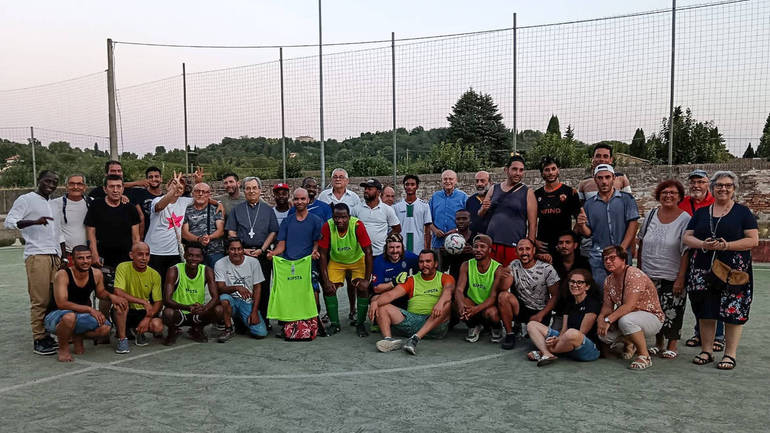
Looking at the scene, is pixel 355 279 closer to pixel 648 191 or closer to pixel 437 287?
pixel 437 287

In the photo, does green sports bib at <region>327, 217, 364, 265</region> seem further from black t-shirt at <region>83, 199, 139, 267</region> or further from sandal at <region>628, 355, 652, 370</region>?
sandal at <region>628, 355, 652, 370</region>

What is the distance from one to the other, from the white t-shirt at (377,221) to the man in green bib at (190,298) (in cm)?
185

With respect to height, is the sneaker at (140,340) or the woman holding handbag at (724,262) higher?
the woman holding handbag at (724,262)

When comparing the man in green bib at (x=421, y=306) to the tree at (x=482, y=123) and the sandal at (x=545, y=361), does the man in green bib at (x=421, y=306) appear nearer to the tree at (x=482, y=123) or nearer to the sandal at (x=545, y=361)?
the sandal at (x=545, y=361)

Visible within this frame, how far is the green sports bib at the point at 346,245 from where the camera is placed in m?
6.52

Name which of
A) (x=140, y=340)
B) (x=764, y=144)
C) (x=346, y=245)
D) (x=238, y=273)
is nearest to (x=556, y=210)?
(x=346, y=245)

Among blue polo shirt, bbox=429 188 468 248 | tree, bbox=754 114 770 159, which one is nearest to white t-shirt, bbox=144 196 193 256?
blue polo shirt, bbox=429 188 468 248

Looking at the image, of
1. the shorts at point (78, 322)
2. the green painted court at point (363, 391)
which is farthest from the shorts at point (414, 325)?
the shorts at point (78, 322)

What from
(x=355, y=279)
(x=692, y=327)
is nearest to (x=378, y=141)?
(x=355, y=279)

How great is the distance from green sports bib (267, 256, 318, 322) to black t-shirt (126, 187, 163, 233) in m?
1.65

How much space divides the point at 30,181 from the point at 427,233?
15409 mm

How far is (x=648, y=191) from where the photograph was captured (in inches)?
482

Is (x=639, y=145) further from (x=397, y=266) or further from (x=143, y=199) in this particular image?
(x=143, y=199)

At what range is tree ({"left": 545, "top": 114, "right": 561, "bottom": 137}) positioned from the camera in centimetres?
1204
